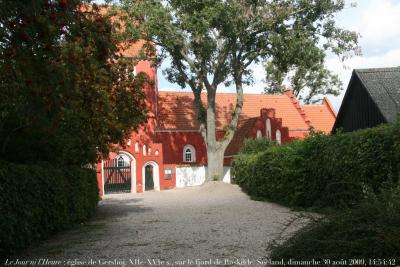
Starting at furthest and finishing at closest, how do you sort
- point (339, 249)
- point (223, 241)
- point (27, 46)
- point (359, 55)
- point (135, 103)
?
1. point (359, 55)
2. point (135, 103)
3. point (223, 241)
4. point (27, 46)
5. point (339, 249)

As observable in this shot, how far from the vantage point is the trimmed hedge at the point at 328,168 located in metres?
10.8

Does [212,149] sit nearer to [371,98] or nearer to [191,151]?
[191,151]

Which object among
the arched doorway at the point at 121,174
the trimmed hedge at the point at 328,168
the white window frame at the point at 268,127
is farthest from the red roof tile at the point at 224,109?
the trimmed hedge at the point at 328,168

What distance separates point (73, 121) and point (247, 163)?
16410mm

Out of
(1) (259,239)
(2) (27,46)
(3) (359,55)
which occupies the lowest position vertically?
(1) (259,239)

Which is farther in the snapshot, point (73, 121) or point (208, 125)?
point (208, 125)

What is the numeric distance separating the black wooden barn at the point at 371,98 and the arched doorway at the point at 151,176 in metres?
17.5

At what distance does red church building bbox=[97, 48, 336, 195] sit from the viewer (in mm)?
38156

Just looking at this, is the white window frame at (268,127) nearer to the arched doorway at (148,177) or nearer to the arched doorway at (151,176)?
the arched doorway at (151,176)

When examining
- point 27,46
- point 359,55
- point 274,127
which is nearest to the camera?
point 27,46

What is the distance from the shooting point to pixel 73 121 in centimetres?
1121

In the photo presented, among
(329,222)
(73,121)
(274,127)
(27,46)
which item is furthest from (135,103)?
(274,127)

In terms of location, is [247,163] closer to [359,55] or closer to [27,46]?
[359,55]

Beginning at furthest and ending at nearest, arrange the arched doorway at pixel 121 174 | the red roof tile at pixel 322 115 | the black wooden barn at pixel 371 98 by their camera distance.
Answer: the red roof tile at pixel 322 115
the arched doorway at pixel 121 174
the black wooden barn at pixel 371 98
